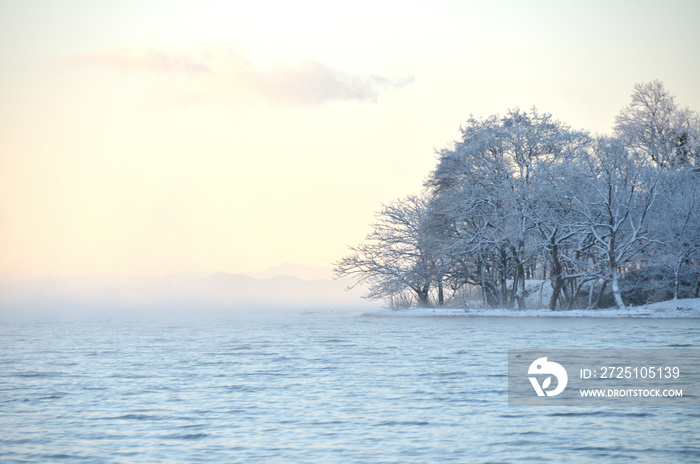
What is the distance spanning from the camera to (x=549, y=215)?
48.2 m

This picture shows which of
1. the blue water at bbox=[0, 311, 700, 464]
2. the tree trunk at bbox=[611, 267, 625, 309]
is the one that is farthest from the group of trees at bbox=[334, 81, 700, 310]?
the blue water at bbox=[0, 311, 700, 464]

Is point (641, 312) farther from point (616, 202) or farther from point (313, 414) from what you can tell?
point (313, 414)

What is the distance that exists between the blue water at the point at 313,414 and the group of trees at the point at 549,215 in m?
20.1

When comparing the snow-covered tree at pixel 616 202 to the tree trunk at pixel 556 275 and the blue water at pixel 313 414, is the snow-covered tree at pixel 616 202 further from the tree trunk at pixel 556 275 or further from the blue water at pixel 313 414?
the blue water at pixel 313 414

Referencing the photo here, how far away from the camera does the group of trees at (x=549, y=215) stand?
46406 millimetres

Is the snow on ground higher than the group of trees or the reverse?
the reverse

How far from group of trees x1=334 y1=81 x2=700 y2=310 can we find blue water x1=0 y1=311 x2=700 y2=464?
20150mm

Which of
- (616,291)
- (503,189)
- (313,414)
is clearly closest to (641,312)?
(616,291)

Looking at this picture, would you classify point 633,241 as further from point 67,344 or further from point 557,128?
point 67,344

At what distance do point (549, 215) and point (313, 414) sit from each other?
37.2m

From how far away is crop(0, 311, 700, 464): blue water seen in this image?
11.0m

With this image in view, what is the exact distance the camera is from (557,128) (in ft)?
173

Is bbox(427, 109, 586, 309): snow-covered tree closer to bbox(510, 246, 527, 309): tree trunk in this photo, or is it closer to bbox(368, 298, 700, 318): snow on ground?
bbox(510, 246, 527, 309): tree trunk

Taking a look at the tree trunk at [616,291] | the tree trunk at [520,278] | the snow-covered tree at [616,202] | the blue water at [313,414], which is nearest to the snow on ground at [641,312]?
the tree trunk at [616,291]
